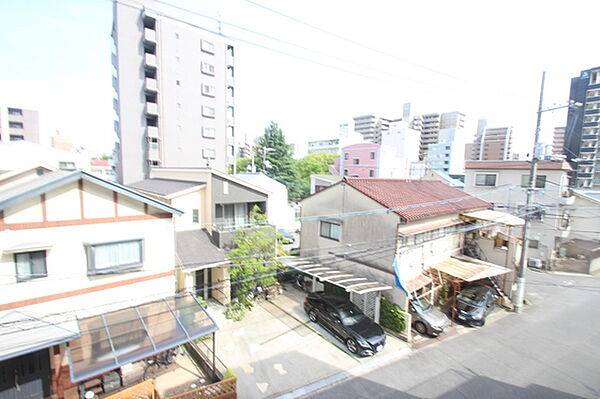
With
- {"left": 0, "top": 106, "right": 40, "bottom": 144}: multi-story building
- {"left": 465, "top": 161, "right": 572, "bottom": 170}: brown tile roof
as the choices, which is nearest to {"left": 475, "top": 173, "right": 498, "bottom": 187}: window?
{"left": 465, "top": 161, "right": 572, "bottom": 170}: brown tile roof

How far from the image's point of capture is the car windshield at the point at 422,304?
526 inches

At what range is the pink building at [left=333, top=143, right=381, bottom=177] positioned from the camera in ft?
164

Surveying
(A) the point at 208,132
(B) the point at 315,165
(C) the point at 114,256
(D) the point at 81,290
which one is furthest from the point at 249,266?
(B) the point at 315,165

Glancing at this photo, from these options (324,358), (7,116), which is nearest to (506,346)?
(324,358)

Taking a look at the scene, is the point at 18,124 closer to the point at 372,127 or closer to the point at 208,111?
the point at 208,111

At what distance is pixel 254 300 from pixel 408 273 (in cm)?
876

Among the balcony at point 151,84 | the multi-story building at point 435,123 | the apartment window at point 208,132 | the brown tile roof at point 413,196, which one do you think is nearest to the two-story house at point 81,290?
the brown tile roof at point 413,196

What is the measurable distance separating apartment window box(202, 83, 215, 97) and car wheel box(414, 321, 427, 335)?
32058 mm

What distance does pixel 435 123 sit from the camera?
87812 millimetres

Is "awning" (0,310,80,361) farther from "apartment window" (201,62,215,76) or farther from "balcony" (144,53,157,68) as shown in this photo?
"apartment window" (201,62,215,76)

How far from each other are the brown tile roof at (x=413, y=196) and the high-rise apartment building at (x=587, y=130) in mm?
43479

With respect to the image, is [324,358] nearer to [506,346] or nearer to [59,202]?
[506,346]

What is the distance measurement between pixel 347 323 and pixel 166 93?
30.3 metres

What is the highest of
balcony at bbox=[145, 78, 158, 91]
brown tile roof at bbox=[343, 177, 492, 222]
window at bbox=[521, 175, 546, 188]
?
balcony at bbox=[145, 78, 158, 91]
